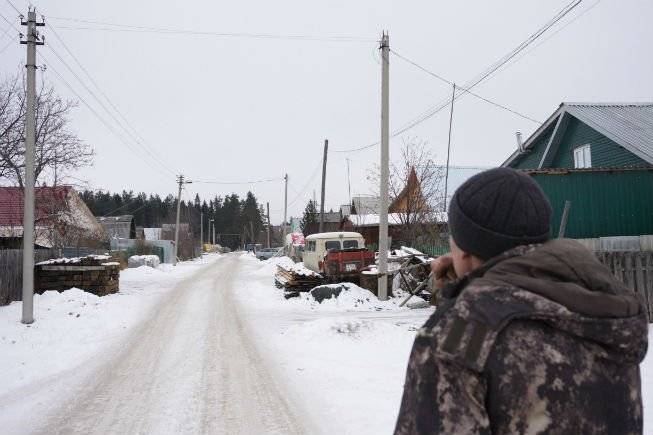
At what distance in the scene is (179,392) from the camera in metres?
6.20

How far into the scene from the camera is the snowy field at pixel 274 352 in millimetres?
5566

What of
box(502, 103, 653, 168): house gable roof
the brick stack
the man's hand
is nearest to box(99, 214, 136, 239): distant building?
the brick stack

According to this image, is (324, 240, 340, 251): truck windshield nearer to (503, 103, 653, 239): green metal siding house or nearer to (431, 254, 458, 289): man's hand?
(503, 103, 653, 239): green metal siding house

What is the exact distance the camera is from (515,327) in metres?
1.29

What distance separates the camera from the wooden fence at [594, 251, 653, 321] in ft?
29.3

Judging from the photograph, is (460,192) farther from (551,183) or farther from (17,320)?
(551,183)

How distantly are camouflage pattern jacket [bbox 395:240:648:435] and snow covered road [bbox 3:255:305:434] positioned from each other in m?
4.06

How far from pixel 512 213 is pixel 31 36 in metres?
13.5

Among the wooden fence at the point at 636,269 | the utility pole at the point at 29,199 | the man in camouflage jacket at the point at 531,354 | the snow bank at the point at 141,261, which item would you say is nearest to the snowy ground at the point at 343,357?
the man in camouflage jacket at the point at 531,354

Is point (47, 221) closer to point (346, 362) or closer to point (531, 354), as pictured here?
point (346, 362)

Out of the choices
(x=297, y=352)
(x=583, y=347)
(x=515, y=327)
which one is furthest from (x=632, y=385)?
(x=297, y=352)

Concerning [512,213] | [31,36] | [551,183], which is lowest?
[512,213]

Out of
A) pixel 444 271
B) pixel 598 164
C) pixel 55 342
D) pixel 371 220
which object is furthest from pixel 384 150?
pixel 371 220

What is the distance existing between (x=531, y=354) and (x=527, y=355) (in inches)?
0.5
